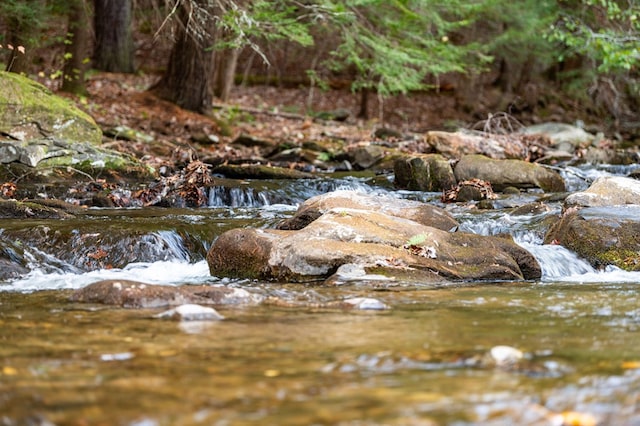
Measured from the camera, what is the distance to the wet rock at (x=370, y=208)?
7891 mm

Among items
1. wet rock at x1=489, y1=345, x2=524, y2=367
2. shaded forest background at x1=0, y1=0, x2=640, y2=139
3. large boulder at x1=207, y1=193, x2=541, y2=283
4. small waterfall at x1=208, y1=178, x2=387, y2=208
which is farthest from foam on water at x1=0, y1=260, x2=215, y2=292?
shaded forest background at x1=0, y1=0, x2=640, y2=139

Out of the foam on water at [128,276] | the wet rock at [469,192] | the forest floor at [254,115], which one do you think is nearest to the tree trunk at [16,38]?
the forest floor at [254,115]

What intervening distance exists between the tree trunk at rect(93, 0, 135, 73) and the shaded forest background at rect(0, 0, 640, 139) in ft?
0.10

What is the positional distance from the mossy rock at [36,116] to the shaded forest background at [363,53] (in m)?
0.72

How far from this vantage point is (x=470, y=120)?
25.2 m

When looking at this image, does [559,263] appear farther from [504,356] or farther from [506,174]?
[506,174]

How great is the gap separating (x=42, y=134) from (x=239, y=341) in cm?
936

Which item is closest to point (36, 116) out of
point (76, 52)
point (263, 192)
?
point (263, 192)

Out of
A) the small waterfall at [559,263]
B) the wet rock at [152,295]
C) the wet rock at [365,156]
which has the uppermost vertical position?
the wet rock at [365,156]

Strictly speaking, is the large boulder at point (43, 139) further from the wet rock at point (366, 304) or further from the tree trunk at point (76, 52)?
the wet rock at point (366, 304)

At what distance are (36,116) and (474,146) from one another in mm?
8595

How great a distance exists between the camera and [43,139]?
38.5 feet

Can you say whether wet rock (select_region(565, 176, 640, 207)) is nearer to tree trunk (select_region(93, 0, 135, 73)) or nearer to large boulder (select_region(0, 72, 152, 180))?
large boulder (select_region(0, 72, 152, 180))

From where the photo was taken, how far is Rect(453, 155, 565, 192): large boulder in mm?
12031
